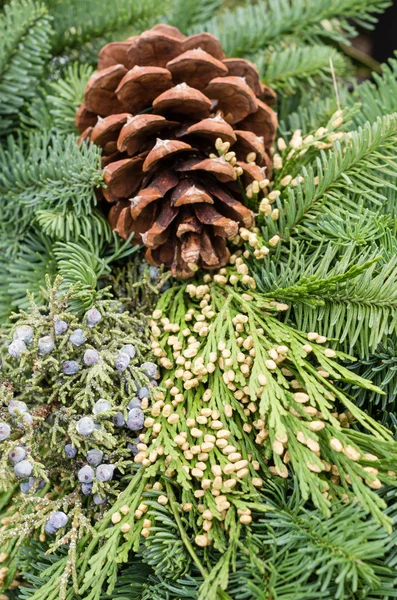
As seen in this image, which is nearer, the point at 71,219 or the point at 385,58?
the point at 71,219

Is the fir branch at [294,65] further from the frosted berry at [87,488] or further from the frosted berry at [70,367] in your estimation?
the frosted berry at [87,488]

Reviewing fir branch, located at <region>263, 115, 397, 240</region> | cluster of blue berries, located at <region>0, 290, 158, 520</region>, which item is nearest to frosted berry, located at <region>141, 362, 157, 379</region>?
cluster of blue berries, located at <region>0, 290, 158, 520</region>

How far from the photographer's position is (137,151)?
27.5 inches

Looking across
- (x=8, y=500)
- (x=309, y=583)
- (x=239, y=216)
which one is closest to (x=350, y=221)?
(x=239, y=216)

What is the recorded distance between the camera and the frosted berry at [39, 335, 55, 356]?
61 centimetres

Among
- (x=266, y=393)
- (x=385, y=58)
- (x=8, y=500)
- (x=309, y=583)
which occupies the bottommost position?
(x=8, y=500)

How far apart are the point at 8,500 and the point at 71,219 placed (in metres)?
0.38

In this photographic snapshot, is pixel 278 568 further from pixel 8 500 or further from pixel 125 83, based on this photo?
pixel 125 83

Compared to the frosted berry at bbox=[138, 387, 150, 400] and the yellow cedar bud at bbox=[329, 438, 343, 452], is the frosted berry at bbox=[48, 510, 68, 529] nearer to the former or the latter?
the frosted berry at bbox=[138, 387, 150, 400]

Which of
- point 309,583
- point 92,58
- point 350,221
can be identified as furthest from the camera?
point 92,58

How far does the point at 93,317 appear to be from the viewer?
624mm

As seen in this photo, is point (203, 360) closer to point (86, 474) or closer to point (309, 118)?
point (86, 474)

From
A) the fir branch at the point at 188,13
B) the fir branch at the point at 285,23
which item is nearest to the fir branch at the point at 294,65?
the fir branch at the point at 285,23

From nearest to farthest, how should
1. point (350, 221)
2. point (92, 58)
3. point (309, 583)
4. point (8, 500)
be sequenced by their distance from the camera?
point (309, 583) < point (350, 221) < point (8, 500) < point (92, 58)
